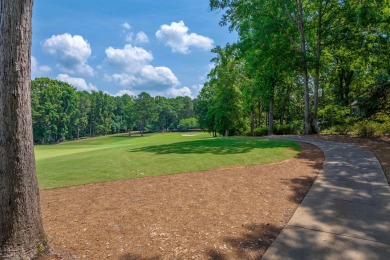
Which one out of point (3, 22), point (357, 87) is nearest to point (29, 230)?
point (3, 22)

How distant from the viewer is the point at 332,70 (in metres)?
27.6

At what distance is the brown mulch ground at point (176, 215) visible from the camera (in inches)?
140

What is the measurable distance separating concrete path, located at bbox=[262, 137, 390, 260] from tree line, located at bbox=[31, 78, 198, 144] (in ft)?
237

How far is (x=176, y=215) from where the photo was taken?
466 cm

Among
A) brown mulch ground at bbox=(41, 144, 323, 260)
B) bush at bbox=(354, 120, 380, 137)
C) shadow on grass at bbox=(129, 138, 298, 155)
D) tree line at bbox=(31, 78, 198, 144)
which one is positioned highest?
tree line at bbox=(31, 78, 198, 144)

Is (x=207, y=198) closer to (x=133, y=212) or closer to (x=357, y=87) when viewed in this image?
(x=133, y=212)

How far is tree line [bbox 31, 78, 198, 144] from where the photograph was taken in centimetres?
6869

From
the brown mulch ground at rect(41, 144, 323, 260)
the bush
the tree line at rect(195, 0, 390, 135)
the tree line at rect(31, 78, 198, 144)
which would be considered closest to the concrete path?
the brown mulch ground at rect(41, 144, 323, 260)

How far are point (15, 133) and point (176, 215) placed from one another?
2905mm

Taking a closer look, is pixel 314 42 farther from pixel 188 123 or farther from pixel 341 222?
pixel 188 123

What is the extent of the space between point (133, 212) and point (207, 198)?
162cm

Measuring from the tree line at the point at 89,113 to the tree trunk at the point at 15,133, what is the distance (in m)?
71.4

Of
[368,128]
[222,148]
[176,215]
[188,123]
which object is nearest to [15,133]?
[176,215]

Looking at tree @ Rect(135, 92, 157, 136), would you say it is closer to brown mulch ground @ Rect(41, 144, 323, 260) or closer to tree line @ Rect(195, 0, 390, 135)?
tree line @ Rect(195, 0, 390, 135)
